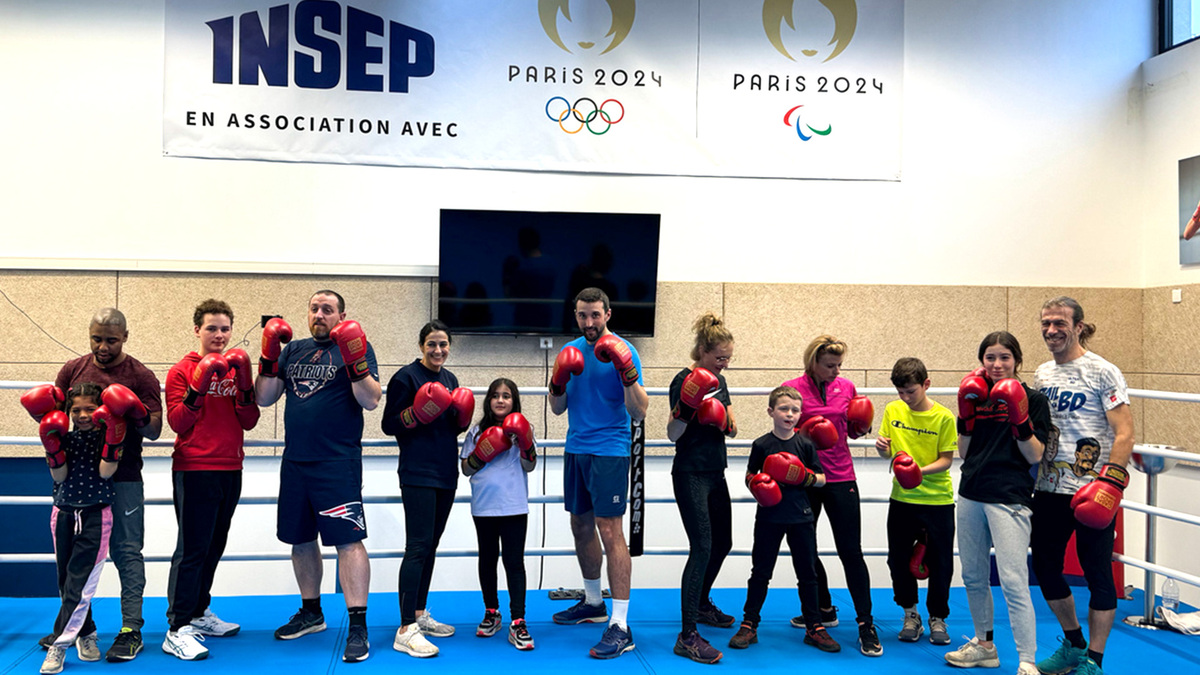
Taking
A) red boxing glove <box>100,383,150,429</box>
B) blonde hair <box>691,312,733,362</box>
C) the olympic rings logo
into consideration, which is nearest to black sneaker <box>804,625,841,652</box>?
blonde hair <box>691,312,733,362</box>

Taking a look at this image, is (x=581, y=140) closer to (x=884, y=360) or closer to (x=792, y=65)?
(x=792, y=65)

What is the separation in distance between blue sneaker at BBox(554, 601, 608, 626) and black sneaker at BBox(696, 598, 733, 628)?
42cm

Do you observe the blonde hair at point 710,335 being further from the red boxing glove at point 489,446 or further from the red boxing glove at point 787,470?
the red boxing glove at point 489,446

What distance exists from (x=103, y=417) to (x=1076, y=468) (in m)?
3.48

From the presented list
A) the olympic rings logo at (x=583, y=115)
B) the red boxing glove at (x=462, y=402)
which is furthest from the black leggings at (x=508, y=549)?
the olympic rings logo at (x=583, y=115)

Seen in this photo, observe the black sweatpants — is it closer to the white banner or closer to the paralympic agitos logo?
the white banner

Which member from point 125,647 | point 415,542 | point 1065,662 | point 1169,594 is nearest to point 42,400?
point 125,647

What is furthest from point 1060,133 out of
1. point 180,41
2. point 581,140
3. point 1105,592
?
point 180,41

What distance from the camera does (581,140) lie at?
543 cm

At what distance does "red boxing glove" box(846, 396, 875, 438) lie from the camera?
341 cm

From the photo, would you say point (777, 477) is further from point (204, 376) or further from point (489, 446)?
point (204, 376)

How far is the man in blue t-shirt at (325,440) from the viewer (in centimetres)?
322

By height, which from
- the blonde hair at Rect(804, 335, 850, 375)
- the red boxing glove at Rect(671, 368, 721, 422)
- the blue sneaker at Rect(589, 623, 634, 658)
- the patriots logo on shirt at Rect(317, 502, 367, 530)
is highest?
the blonde hair at Rect(804, 335, 850, 375)

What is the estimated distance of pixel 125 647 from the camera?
3148 mm
